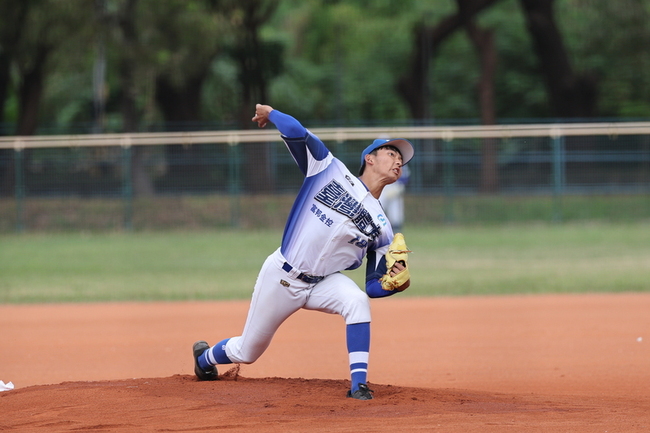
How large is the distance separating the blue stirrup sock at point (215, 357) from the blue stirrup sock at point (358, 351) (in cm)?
103

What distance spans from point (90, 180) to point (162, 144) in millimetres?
2411

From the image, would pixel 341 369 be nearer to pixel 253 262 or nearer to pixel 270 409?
pixel 270 409

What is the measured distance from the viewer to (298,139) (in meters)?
5.34

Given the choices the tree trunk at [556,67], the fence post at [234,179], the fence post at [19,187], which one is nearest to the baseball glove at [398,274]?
the fence post at [234,179]

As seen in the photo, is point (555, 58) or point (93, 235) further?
point (555, 58)

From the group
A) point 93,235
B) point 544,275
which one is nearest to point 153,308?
point 544,275

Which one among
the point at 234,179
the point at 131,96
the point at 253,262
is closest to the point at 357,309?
the point at 253,262

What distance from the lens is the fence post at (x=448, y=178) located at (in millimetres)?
24781

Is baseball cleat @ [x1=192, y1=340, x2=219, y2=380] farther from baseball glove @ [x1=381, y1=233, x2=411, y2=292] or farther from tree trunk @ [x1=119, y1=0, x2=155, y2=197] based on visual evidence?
tree trunk @ [x1=119, y1=0, x2=155, y2=197]

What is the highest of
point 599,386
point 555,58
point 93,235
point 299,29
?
point 299,29

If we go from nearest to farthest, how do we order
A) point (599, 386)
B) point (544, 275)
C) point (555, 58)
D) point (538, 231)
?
point (599, 386) → point (544, 275) → point (538, 231) → point (555, 58)

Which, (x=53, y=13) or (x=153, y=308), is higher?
(x=53, y=13)

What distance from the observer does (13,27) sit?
84.8 feet

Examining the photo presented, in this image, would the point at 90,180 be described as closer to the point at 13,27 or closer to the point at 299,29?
the point at 13,27
